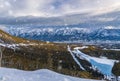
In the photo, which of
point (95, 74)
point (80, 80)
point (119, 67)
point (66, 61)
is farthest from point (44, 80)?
point (66, 61)

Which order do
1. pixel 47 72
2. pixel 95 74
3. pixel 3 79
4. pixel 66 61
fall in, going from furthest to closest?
pixel 66 61 → pixel 95 74 → pixel 47 72 → pixel 3 79

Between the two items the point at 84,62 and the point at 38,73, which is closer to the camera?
the point at 38,73

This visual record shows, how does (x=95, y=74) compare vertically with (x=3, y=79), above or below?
below

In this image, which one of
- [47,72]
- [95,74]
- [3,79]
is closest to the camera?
[3,79]

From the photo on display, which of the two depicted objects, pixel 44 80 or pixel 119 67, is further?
pixel 119 67

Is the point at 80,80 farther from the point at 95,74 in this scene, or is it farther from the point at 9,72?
the point at 95,74

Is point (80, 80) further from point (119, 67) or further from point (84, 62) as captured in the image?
point (84, 62)

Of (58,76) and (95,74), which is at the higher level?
(58,76)

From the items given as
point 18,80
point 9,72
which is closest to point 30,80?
point 18,80
